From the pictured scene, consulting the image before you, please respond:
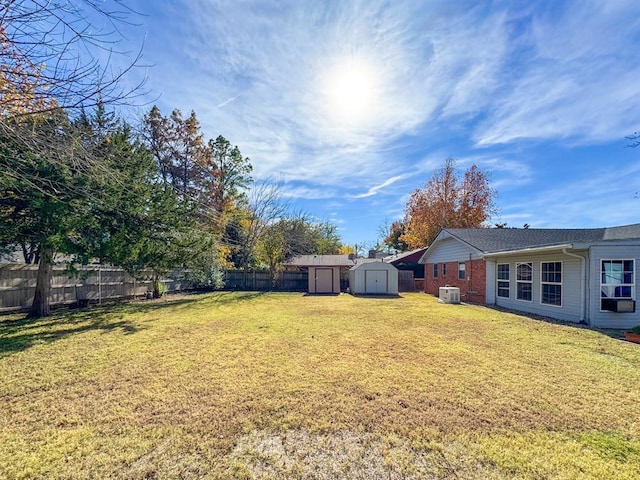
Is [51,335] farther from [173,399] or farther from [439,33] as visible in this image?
[439,33]

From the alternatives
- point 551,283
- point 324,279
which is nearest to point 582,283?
point 551,283

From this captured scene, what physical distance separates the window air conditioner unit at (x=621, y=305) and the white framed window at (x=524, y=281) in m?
2.90

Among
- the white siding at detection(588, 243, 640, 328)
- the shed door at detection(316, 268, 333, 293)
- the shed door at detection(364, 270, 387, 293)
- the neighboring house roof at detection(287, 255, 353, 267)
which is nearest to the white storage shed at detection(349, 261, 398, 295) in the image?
the shed door at detection(364, 270, 387, 293)

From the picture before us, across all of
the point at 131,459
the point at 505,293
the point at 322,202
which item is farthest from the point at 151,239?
the point at 322,202

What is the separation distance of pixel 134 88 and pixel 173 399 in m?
3.58

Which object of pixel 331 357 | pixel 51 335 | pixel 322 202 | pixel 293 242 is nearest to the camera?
pixel 331 357

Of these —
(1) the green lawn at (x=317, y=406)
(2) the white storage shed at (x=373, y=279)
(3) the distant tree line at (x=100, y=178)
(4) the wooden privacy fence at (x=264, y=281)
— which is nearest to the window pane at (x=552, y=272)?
(1) the green lawn at (x=317, y=406)

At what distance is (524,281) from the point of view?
12.1 m

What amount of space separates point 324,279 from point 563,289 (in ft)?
43.2

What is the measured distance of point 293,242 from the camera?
81.0 feet

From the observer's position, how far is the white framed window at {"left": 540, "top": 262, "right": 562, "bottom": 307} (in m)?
10.2

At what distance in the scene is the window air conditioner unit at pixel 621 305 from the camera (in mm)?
8609

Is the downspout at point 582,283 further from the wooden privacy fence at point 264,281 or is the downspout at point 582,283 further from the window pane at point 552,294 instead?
the wooden privacy fence at point 264,281

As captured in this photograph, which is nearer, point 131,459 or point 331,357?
point 131,459
